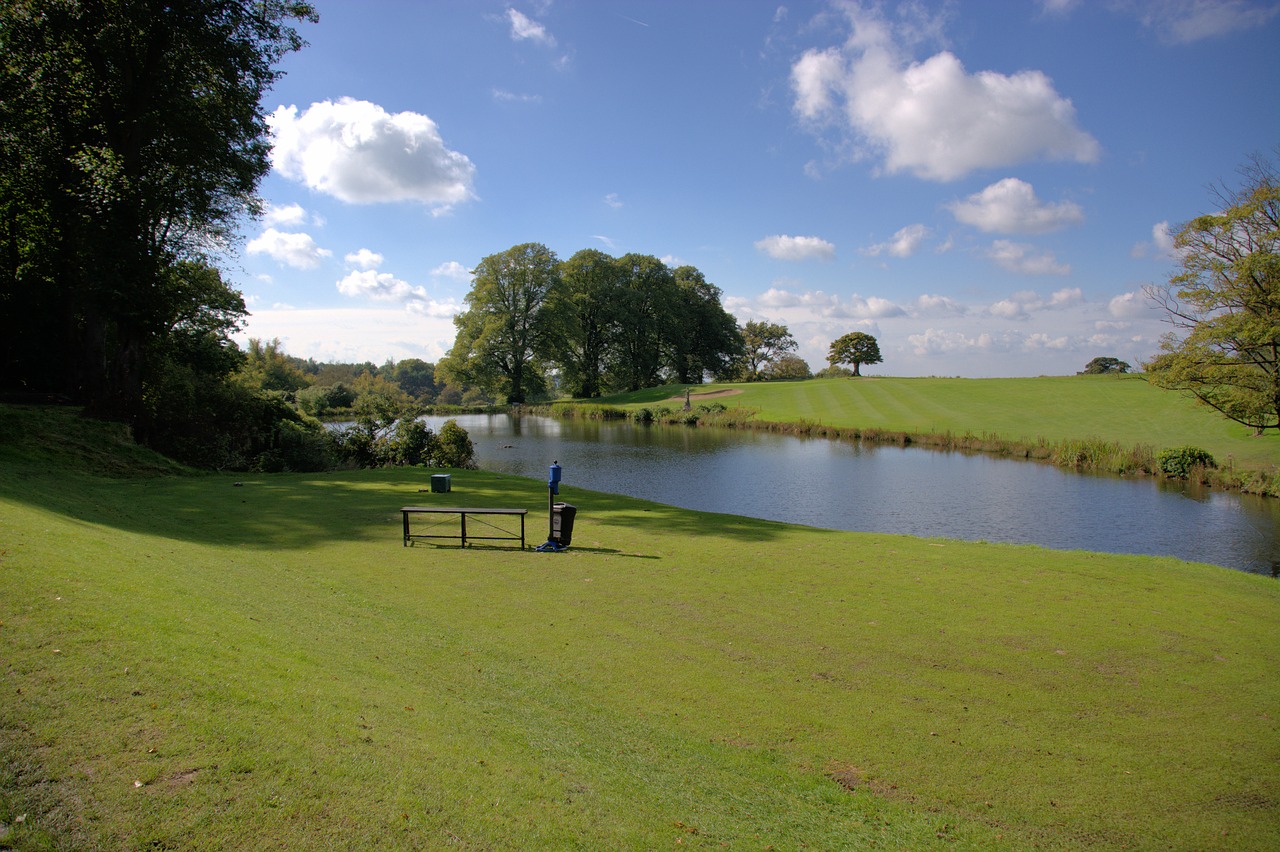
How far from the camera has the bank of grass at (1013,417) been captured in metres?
32.2

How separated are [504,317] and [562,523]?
65.5 m

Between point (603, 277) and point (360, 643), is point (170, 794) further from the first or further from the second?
point (603, 277)

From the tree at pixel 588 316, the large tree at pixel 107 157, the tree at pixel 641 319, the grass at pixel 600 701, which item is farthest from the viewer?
the tree at pixel 641 319

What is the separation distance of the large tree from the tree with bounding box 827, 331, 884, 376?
9745 centimetres

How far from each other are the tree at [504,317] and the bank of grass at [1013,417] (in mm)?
10496

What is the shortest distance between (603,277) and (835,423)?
43.6 meters

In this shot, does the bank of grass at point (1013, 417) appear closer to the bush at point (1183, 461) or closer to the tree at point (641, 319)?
the bush at point (1183, 461)

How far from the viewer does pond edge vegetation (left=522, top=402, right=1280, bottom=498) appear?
1084 inches

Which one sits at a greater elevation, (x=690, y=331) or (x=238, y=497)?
(x=690, y=331)

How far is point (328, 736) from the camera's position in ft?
14.4

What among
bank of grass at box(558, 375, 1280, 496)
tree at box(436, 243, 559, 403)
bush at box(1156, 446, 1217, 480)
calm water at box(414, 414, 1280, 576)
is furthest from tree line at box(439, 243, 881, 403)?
bush at box(1156, 446, 1217, 480)

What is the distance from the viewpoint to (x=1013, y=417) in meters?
46.8

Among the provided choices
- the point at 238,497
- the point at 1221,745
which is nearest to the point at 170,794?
the point at 1221,745

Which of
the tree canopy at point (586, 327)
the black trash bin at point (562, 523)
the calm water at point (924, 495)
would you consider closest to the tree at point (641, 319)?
the tree canopy at point (586, 327)
